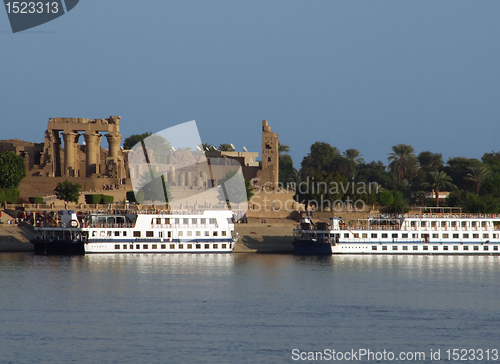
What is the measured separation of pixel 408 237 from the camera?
70938mm

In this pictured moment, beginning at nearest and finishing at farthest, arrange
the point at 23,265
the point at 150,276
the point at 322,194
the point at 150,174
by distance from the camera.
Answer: the point at 150,276 < the point at 23,265 < the point at 322,194 < the point at 150,174

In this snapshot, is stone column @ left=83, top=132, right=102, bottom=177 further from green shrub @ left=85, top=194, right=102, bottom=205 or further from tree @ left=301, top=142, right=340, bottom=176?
tree @ left=301, top=142, right=340, bottom=176

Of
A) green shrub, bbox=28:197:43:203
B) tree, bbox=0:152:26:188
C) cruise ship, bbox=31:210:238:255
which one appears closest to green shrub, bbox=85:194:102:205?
green shrub, bbox=28:197:43:203

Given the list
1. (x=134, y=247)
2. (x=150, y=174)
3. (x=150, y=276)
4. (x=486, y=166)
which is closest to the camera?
(x=150, y=276)

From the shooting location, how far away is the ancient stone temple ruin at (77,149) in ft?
331

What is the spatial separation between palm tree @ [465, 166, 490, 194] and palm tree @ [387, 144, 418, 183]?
15.2m

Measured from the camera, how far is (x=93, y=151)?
103 m

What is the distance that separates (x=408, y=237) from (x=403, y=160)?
2286 inches

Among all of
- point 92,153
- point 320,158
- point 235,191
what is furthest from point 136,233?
point 320,158

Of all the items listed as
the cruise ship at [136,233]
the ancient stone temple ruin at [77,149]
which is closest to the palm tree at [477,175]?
the ancient stone temple ruin at [77,149]

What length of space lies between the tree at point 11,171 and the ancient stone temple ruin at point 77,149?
10.3 meters

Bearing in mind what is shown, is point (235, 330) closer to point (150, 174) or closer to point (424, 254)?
point (424, 254)

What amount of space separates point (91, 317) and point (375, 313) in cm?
1408

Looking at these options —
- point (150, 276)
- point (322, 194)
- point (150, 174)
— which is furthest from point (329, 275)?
point (150, 174)
